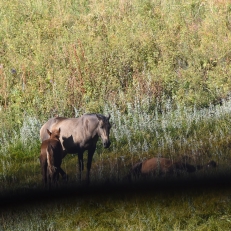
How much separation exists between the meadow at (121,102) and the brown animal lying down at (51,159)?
52mm

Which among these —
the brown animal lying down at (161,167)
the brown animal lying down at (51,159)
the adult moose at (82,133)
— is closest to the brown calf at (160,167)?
the brown animal lying down at (161,167)

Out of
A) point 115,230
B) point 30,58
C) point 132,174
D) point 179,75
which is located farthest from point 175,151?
point 30,58

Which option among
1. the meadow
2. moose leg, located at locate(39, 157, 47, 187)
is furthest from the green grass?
moose leg, located at locate(39, 157, 47, 187)

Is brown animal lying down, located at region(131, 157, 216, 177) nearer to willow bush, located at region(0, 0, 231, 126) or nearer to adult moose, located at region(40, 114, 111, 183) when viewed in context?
adult moose, located at region(40, 114, 111, 183)

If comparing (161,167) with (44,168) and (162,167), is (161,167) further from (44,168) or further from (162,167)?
(44,168)

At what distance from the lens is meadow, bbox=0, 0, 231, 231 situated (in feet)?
8.66

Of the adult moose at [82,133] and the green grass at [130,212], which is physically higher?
the adult moose at [82,133]

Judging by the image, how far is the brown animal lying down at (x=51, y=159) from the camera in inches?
118

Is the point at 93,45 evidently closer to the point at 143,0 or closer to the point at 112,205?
the point at 143,0

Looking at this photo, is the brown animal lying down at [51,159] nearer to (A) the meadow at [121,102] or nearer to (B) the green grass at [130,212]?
(A) the meadow at [121,102]

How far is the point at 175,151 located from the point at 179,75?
1.78 ft

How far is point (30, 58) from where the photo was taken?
3.69 metres

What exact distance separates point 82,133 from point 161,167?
1.43 ft

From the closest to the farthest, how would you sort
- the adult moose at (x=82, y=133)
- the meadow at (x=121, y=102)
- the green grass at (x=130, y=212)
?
the green grass at (x=130, y=212) < the meadow at (x=121, y=102) < the adult moose at (x=82, y=133)
